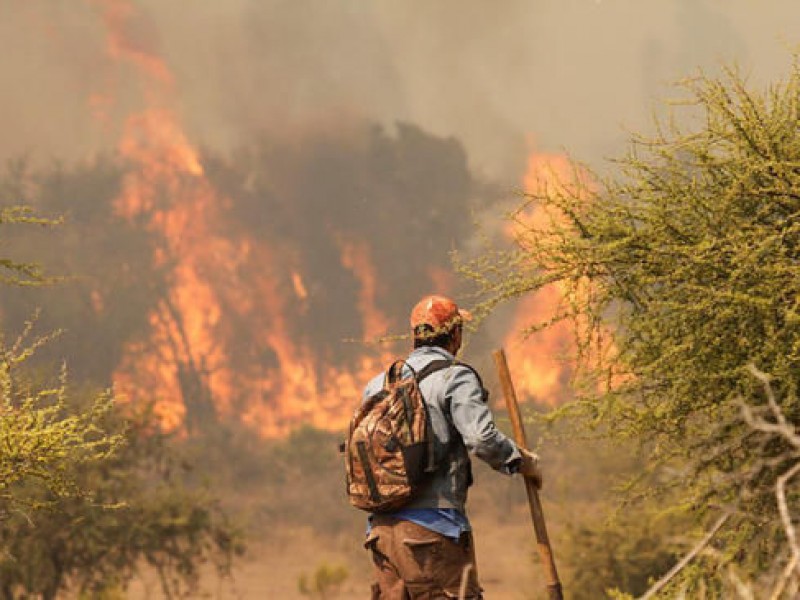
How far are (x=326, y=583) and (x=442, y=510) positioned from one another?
2192 inches

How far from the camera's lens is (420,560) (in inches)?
222

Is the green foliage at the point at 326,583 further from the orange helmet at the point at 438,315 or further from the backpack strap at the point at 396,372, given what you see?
the orange helmet at the point at 438,315

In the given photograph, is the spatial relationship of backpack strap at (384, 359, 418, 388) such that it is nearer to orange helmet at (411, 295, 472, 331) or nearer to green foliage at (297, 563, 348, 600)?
orange helmet at (411, 295, 472, 331)

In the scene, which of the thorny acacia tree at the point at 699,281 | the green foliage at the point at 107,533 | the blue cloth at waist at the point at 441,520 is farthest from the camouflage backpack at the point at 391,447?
the green foliage at the point at 107,533

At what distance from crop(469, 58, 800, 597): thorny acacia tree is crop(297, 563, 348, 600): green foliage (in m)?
50.9

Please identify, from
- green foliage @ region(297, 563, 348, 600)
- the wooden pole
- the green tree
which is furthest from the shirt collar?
green foliage @ region(297, 563, 348, 600)

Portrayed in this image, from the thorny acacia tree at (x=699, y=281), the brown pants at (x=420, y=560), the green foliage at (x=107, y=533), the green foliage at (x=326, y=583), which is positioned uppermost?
the green foliage at (x=326, y=583)

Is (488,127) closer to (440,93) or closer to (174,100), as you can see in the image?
(440,93)

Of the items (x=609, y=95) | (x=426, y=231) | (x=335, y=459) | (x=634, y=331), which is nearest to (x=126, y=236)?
(x=426, y=231)

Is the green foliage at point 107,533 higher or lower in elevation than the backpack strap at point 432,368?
higher

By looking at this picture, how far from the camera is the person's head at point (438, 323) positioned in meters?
5.87

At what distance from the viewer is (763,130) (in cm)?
846

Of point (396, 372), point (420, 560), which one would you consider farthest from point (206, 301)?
point (420, 560)

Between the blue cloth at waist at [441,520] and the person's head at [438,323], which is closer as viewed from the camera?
the blue cloth at waist at [441,520]
